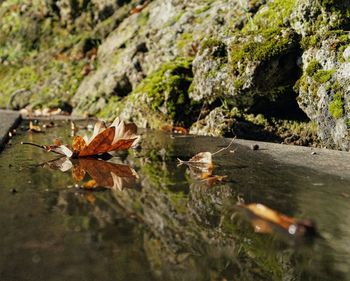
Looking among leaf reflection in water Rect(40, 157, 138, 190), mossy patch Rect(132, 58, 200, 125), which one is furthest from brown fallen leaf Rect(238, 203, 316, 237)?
mossy patch Rect(132, 58, 200, 125)

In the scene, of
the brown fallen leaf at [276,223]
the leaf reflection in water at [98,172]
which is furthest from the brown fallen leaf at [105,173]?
the brown fallen leaf at [276,223]

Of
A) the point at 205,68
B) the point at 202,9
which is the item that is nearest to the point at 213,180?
the point at 205,68

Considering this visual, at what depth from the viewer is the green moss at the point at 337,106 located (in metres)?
Answer: 4.41

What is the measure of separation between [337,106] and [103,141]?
96.1 inches

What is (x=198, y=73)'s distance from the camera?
627 cm

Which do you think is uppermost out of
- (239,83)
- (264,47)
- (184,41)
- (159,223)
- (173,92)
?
(184,41)

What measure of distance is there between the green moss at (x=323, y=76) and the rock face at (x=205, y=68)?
0.4 inches

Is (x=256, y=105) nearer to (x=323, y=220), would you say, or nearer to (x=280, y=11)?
(x=280, y=11)

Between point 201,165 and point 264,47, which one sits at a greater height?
point 264,47

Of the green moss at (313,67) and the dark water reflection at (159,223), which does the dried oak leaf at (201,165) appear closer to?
the dark water reflection at (159,223)

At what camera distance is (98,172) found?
3.12 meters

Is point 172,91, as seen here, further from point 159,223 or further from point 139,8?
point 139,8

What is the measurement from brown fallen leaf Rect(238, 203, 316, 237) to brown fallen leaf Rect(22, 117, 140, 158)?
151 centimetres

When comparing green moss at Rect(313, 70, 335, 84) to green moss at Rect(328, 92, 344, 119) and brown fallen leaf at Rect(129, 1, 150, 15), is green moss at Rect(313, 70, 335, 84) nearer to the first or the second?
green moss at Rect(328, 92, 344, 119)
